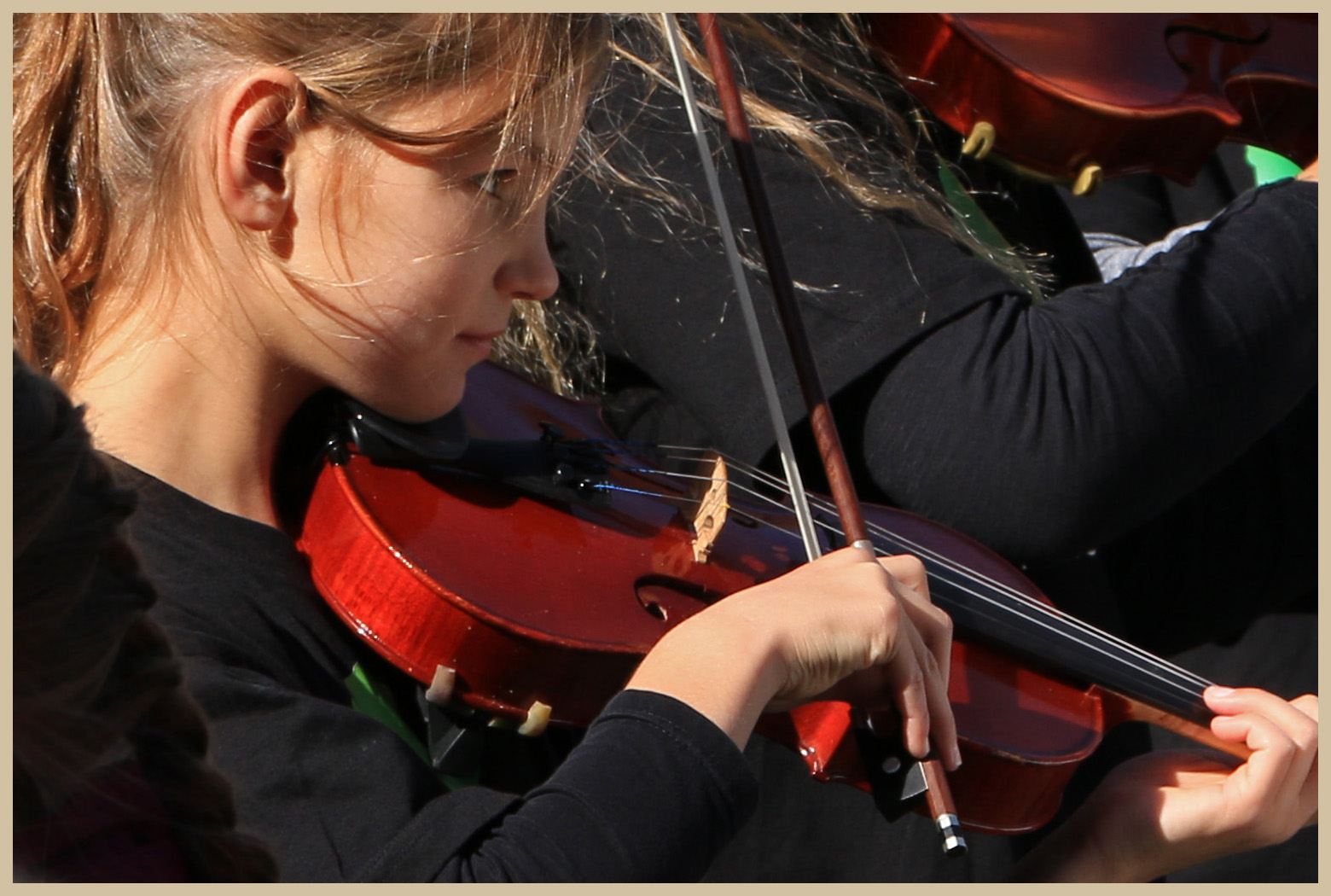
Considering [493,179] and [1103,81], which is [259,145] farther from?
[1103,81]

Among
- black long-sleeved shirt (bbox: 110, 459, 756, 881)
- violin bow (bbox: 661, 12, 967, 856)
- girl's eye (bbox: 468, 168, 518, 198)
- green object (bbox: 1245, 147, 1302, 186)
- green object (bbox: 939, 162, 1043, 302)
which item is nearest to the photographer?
black long-sleeved shirt (bbox: 110, 459, 756, 881)

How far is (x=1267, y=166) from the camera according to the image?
69.5 inches

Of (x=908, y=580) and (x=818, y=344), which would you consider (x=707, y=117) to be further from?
(x=908, y=580)

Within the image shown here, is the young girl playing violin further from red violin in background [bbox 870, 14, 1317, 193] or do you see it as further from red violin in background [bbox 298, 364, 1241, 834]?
red violin in background [bbox 870, 14, 1317, 193]

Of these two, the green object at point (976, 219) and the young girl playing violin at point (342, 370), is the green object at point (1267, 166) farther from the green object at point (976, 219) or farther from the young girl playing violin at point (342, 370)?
the young girl playing violin at point (342, 370)

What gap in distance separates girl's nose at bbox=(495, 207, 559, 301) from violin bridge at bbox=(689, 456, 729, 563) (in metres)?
0.18

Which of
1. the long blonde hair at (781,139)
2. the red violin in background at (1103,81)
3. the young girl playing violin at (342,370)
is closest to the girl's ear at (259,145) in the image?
the young girl playing violin at (342,370)

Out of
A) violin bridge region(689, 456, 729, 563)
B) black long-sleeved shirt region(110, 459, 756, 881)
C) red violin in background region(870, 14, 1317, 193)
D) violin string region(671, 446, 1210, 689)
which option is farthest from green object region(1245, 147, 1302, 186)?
black long-sleeved shirt region(110, 459, 756, 881)

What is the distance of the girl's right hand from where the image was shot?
69 cm

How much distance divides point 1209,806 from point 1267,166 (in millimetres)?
1159

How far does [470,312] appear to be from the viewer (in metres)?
0.79

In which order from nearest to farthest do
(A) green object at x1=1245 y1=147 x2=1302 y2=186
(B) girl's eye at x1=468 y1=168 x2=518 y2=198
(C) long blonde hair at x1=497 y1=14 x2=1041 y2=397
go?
(B) girl's eye at x1=468 y1=168 x2=518 y2=198 < (C) long blonde hair at x1=497 y1=14 x2=1041 y2=397 < (A) green object at x1=1245 y1=147 x2=1302 y2=186

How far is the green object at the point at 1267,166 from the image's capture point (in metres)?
1.71

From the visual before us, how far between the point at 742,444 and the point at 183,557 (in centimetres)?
37
